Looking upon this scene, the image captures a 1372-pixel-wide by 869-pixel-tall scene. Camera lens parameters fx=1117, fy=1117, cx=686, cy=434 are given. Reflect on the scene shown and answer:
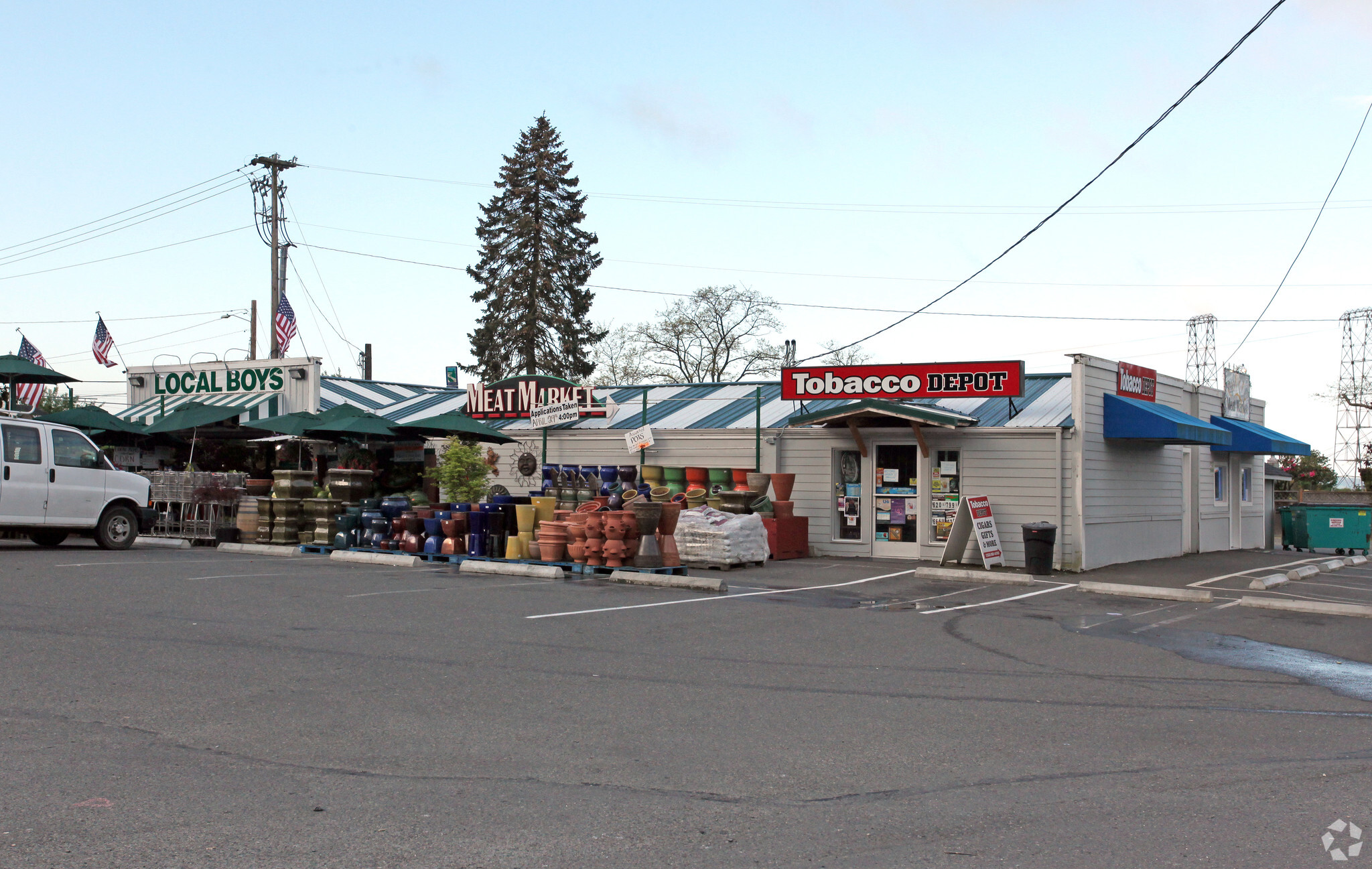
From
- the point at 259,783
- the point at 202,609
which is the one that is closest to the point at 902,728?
the point at 259,783

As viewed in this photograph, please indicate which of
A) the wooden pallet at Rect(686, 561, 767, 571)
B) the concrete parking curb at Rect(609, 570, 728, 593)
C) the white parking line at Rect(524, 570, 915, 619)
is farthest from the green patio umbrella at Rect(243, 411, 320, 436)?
the white parking line at Rect(524, 570, 915, 619)

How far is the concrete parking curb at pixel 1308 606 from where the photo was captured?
44.9 ft

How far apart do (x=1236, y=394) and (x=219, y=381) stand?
25811mm

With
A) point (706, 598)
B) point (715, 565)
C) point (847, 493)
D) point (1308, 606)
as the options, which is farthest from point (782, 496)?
point (1308, 606)

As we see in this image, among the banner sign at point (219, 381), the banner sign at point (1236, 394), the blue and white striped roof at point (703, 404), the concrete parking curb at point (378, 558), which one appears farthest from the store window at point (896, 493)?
the banner sign at point (219, 381)

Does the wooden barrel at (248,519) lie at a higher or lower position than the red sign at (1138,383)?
lower

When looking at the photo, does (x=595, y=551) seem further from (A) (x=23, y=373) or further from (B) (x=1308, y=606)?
(A) (x=23, y=373)

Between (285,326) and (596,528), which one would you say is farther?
(285,326)

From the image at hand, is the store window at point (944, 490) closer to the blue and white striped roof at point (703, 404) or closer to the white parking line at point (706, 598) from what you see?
the blue and white striped roof at point (703, 404)

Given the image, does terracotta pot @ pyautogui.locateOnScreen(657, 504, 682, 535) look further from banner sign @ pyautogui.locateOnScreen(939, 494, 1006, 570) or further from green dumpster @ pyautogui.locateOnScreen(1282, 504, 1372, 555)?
green dumpster @ pyautogui.locateOnScreen(1282, 504, 1372, 555)

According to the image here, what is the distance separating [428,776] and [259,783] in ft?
2.65

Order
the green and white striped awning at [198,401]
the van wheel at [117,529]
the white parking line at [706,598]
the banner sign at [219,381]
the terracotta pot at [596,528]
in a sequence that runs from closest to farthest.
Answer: the white parking line at [706,598] → the terracotta pot at [596,528] → the van wheel at [117,529] → the green and white striped awning at [198,401] → the banner sign at [219,381]

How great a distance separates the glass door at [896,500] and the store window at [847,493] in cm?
37

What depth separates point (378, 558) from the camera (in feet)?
61.6
